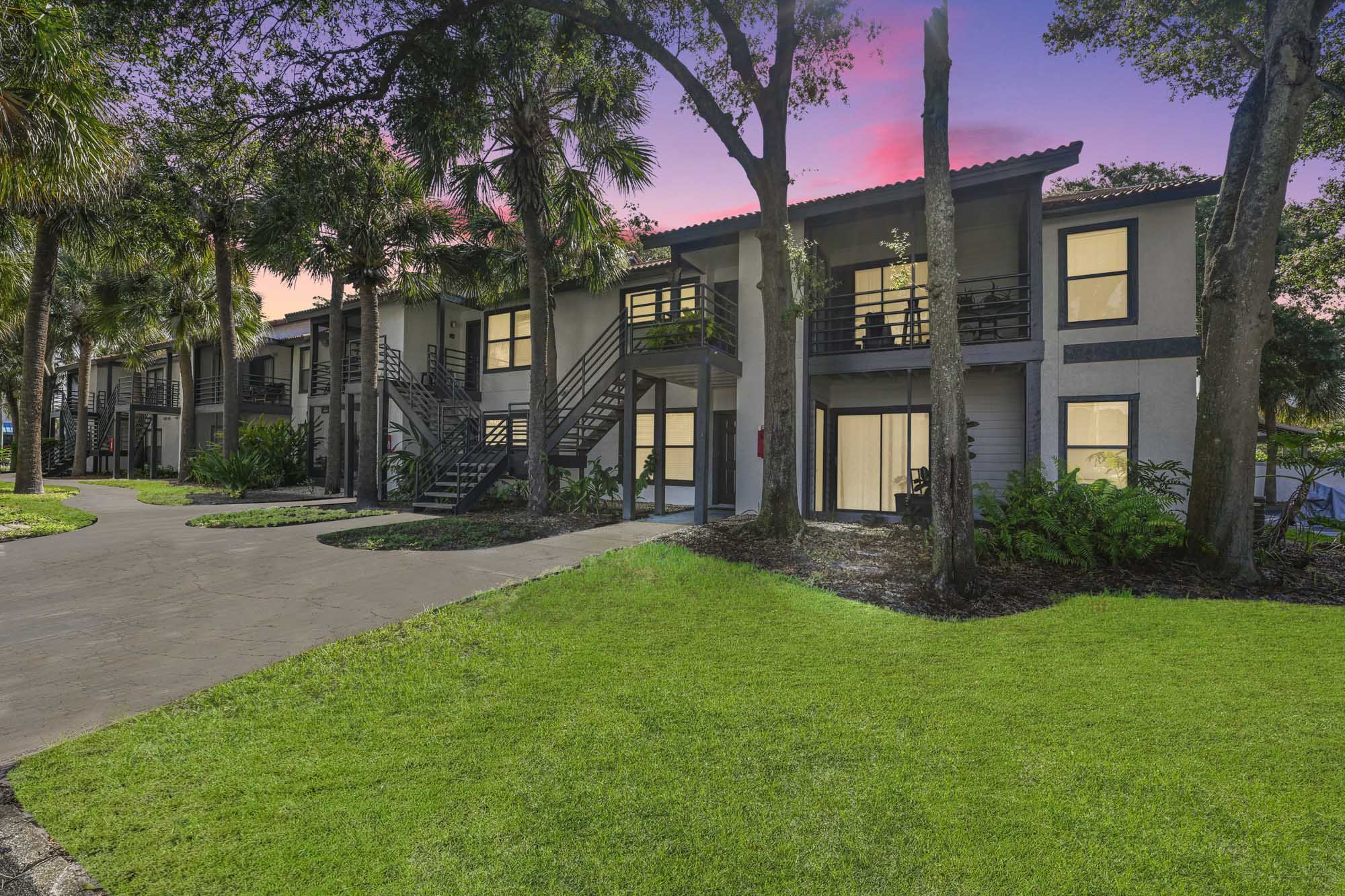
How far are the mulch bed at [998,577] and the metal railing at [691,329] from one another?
4.47 m

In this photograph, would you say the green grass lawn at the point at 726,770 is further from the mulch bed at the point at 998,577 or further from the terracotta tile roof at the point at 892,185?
the terracotta tile roof at the point at 892,185

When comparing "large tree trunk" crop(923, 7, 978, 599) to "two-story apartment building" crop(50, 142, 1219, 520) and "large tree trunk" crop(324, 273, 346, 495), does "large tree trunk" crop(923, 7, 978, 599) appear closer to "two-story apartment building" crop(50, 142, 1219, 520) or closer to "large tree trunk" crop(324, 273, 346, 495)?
"two-story apartment building" crop(50, 142, 1219, 520)

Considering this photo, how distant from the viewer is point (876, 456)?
13.5 metres

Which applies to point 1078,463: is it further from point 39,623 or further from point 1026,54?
point 39,623

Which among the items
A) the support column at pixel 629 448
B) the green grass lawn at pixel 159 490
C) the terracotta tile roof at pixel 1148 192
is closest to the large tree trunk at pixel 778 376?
the support column at pixel 629 448

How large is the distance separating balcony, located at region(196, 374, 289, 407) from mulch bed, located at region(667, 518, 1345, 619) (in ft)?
81.0

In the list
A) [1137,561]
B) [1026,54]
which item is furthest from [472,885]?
[1026,54]

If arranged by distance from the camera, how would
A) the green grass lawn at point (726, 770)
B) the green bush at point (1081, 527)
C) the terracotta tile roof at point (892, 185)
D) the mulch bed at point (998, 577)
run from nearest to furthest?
the green grass lawn at point (726, 770) → the mulch bed at point (998, 577) → the green bush at point (1081, 527) → the terracotta tile roof at point (892, 185)

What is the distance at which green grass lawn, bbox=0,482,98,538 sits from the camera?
10.3 metres

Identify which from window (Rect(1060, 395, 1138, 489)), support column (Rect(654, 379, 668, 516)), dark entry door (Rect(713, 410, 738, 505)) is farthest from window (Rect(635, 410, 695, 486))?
window (Rect(1060, 395, 1138, 489))

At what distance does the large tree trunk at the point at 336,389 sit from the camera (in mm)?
17359

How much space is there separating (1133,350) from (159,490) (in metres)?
25.7

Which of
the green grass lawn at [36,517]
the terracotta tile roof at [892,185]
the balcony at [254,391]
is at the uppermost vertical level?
the terracotta tile roof at [892,185]

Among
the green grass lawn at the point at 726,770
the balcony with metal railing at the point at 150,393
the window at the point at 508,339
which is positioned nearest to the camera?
the green grass lawn at the point at 726,770
